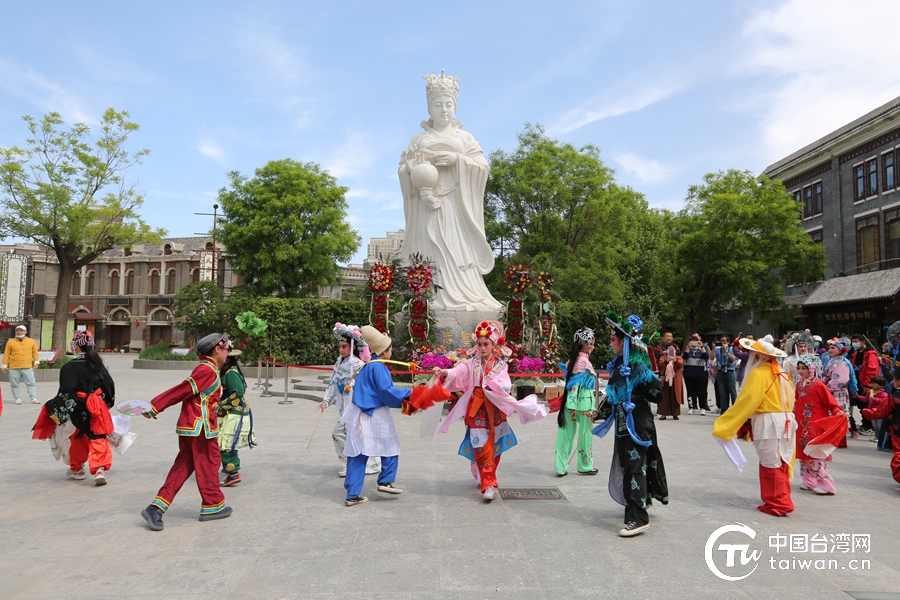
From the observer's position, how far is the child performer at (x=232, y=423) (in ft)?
20.3

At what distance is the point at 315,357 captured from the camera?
76.2ft

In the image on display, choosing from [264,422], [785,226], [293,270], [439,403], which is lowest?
[264,422]

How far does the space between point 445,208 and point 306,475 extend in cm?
978

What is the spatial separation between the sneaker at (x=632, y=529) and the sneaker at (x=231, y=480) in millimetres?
3813

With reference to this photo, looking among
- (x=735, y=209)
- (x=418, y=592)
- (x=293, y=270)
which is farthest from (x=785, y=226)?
(x=418, y=592)

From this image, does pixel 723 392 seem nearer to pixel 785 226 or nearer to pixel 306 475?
pixel 306 475

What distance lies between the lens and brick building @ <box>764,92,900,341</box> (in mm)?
25078

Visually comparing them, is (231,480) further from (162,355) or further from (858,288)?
(858,288)

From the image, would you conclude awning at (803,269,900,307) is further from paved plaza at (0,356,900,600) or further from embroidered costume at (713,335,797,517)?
embroidered costume at (713,335,797,517)

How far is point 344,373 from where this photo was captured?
22.3 ft

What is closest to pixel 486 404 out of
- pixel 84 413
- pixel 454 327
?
pixel 84 413

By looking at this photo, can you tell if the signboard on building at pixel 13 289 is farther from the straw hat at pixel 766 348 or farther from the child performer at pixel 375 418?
the straw hat at pixel 766 348

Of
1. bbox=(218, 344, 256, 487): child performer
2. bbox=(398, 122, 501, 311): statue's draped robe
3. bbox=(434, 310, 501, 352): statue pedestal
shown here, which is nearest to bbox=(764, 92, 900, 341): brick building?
bbox=(398, 122, 501, 311): statue's draped robe

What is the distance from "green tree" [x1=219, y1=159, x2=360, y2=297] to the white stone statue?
1634 cm
